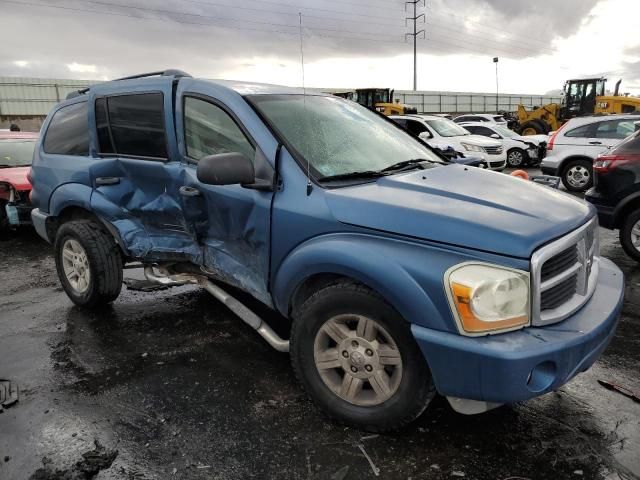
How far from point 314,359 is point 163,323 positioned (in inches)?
81.6

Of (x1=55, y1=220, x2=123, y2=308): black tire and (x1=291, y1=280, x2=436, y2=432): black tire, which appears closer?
(x1=291, y1=280, x2=436, y2=432): black tire

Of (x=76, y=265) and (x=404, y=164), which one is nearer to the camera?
(x=404, y=164)

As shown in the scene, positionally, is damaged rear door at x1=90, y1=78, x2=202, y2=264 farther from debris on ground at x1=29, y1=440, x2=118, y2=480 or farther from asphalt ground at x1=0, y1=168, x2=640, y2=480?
debris on ground at x1=29, y1=440, x2=118, y2=480

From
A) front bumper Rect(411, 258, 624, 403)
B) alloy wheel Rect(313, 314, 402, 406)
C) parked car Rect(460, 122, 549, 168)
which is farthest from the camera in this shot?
parked car Rect(460, 122, 549, 168)

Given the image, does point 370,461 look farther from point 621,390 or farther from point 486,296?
point 621,390

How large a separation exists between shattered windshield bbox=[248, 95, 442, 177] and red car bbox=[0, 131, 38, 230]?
4928mm

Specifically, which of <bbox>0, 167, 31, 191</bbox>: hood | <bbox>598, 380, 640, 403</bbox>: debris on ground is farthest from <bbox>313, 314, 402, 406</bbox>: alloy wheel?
<bbox>0, 167, 31, 191</bbox>: hood

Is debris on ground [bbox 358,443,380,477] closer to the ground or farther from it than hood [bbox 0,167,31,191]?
closer to the ground

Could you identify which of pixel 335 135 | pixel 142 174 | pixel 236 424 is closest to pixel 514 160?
pixel 335 135

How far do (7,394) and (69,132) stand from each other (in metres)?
2.42

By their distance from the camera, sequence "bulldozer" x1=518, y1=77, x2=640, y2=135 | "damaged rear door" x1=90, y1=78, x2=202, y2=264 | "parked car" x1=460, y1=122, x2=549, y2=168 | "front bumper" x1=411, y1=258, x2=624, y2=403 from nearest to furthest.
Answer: "front bumper" x1=411, y1=258, x2=624, y2=403, "damaged rear door" x1=90, y1=78, x2=202, y2=264, "parked car" x1=460, y1=122, x2=549, y2=168, "bulldozer" x1=518, y1=77, x2=640, y2=135

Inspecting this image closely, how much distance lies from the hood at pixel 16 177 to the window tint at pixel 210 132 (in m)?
5.06

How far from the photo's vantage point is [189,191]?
3434 mm

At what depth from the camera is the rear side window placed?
3758mm
